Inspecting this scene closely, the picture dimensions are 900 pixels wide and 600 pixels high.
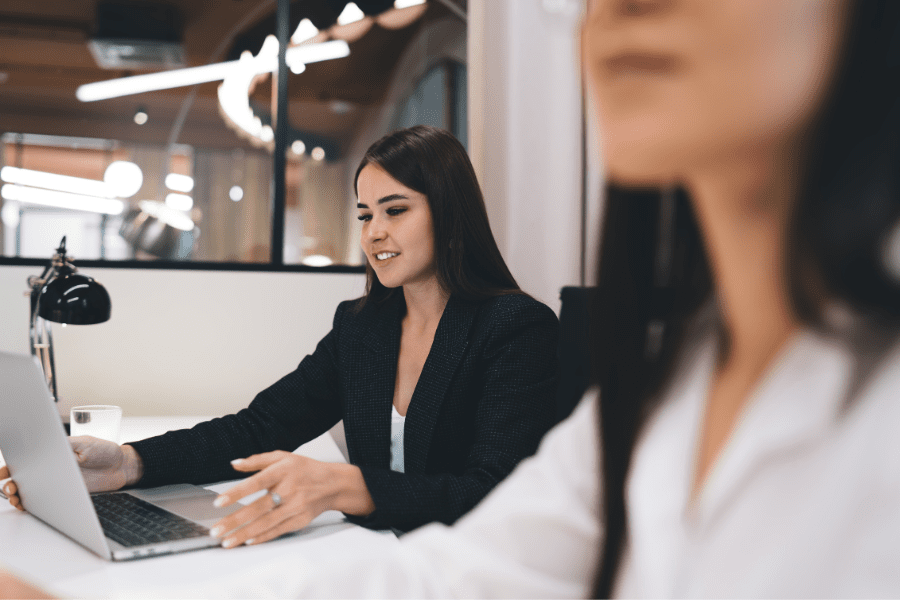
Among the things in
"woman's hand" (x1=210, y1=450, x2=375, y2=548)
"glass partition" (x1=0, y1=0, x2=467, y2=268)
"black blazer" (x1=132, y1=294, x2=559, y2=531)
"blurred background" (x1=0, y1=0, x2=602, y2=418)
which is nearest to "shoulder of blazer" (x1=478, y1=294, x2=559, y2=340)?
"black blazer" (x1=132, y1=294, x2=559, y2=531)

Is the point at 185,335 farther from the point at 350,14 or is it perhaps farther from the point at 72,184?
the point at 72,184

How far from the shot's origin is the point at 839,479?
0.23 m

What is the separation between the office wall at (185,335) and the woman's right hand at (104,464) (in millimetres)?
1077

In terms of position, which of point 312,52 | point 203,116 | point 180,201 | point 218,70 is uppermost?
point 203,116

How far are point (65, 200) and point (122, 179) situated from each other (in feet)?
1.30

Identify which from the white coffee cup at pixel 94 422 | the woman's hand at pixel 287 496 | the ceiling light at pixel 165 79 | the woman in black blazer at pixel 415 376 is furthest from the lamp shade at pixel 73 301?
the ceiling light at pixel 165 79

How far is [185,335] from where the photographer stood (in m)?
2.19

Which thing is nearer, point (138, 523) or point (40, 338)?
point (138, 523)

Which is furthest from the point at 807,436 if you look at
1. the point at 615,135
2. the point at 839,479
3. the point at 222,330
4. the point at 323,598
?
the point at 222,330

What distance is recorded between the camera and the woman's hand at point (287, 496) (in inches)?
34.2

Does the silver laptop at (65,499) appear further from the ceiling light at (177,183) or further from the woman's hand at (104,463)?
the ceiling light at (177,183)

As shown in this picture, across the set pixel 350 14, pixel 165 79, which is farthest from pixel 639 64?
pixel 165 79

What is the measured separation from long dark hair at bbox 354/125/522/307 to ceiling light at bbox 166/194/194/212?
2783 millimetres

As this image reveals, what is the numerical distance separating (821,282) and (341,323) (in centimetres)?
132
